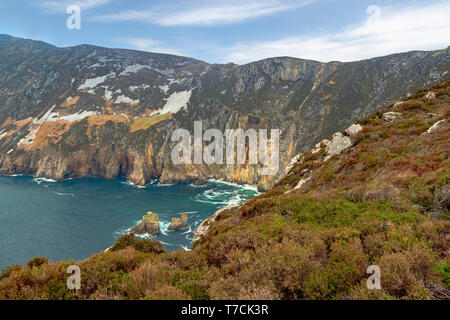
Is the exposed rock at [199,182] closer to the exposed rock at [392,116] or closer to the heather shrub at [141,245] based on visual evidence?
the exposed rock at [392,116]

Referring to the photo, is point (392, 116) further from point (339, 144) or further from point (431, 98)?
point (339, 144)

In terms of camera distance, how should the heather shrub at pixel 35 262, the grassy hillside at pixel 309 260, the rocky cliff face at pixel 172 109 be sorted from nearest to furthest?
the grassy hillside at pixel 309 260 → the heather shrub at pixel 35 262 → the rocky cliff face at pixel 172 109

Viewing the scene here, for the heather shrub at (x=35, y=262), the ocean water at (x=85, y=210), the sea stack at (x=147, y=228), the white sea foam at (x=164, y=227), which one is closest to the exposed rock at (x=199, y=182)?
the ocean water at (x=85, y=210)

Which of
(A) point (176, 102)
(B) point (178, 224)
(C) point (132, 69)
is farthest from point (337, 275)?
(C) point (132, 69)

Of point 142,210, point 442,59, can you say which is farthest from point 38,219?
point 442,59

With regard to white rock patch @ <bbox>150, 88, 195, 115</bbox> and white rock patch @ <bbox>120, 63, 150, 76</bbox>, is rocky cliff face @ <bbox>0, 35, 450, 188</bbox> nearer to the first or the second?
white rock patch @ <bbox>150, 88, 195, 115</bbox>

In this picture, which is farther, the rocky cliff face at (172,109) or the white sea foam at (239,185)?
the rocky cliff face at (172,109)

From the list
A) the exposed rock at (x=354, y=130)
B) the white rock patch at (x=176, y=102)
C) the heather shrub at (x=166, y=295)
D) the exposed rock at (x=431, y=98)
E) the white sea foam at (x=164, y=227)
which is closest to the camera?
the heather shrub at (x=166, y=295)
